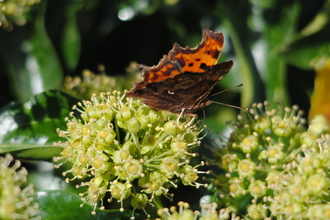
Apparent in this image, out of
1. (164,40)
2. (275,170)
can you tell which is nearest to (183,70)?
(275,170)

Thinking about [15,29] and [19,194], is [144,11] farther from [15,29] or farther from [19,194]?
[19,194]

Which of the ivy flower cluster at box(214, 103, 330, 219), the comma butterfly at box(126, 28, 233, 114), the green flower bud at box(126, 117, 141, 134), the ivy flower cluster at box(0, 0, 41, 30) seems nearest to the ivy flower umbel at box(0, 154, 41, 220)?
the green flower bud at box(126, 117, 141, 134)

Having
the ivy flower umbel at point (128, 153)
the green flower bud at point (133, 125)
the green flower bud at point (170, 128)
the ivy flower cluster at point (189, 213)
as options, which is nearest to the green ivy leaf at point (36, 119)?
the ivy flower umbel at point (128, 153)

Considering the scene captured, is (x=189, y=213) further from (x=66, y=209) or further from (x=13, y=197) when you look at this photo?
(x=13, y=197)

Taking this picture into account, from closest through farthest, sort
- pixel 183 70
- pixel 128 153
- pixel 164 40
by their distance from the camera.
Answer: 1. pixel 128 153
2. pixel 183 70
3. pixel 164 40

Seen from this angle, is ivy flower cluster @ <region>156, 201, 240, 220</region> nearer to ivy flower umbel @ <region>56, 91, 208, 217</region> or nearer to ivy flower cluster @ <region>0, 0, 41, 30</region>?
ivy flower umbel @ <region>56, 91, 208, 217</region>

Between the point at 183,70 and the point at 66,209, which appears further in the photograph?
the point at 183,70

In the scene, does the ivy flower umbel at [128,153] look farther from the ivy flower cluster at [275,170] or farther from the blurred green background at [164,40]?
the blurred green background at [164,40]
